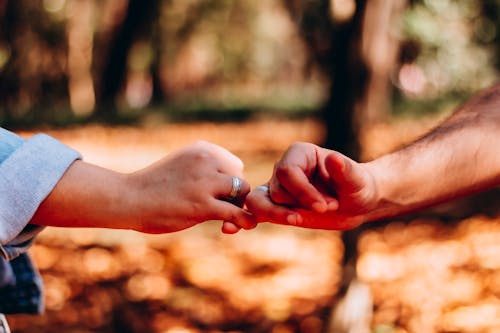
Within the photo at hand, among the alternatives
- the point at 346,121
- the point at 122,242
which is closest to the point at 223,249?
the point at 122,242

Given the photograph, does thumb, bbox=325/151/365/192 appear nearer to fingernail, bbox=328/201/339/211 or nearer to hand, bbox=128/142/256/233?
fingernail, bbox=328/201/339/211

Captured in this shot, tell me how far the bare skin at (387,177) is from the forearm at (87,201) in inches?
12.0

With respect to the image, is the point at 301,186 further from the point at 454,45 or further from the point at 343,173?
the point at 454,45

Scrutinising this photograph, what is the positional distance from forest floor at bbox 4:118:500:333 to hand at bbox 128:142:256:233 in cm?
151

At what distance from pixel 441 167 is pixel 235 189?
21.4 inches

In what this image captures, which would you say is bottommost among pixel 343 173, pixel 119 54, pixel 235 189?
pixel 235 189

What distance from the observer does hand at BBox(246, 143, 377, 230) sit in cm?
134

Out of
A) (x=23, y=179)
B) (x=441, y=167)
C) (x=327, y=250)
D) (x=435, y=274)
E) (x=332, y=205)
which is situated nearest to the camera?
(x=23, y=179)

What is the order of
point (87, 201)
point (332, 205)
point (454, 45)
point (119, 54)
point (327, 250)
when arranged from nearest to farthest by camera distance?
point (87, 201), point (332, 205), point (327, 250), point (454, 45), point (119, 54)

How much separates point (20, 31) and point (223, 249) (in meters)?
18.4

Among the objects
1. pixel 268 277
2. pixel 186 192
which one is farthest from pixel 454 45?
pixel 186 192

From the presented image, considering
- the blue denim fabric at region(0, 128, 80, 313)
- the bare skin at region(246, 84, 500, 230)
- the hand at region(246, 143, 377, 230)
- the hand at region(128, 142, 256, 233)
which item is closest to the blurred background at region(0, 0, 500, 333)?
the bare skin at region(246, 84, 500, 230)

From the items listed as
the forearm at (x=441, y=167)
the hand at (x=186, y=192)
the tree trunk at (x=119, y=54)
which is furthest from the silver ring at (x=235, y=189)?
the tree trunk at (x=119, y=54)

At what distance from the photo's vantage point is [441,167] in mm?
1525
